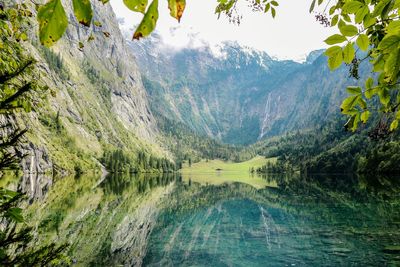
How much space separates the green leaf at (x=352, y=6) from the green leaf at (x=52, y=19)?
179 cm

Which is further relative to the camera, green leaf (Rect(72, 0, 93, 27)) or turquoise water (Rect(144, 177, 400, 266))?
turquoise water (Rect(144, 177, 400, 266))

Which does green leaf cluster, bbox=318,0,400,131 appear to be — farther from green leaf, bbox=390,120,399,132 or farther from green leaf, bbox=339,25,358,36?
green leaf, bbox=390,120,399,132

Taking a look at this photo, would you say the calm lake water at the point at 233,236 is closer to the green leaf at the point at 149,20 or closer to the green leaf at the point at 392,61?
the green leaf at the point at 392,61

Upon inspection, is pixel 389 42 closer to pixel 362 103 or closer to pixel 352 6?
pixel 352 6

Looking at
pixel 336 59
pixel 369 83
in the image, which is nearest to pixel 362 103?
pixel 369 83

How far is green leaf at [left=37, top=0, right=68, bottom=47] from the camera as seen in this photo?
1.55 meters

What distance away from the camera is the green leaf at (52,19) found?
1554mm

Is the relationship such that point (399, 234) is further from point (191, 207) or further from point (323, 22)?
point (191, 207)

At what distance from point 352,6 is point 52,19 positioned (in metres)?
1.93

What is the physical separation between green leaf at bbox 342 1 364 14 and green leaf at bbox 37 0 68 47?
1.79 m

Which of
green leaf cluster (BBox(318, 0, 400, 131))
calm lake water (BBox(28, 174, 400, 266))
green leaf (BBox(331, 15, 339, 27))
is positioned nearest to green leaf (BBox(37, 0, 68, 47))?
green leaf cluster (BBox(318, 0, 400, 131))

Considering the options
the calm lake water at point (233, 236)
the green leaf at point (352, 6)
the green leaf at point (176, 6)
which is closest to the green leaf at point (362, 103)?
the green leaf at point (352, 6)

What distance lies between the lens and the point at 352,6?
2.29m

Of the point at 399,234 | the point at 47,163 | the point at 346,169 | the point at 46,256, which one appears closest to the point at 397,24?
the point at 46,256
